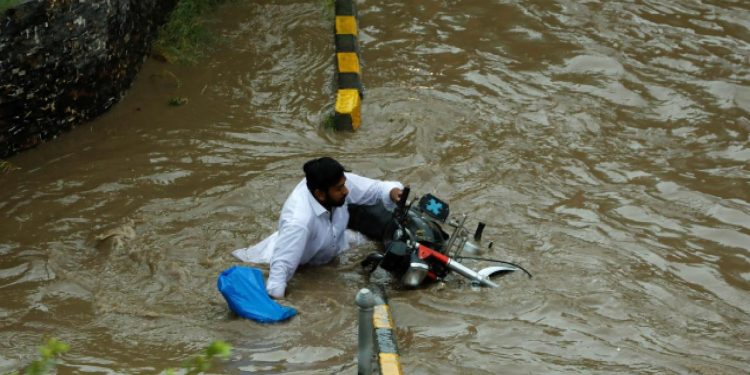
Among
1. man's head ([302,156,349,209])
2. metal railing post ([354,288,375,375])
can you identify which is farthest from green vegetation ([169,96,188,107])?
metal railing post ([354,288,375,375])

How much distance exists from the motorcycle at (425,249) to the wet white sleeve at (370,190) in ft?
0.62

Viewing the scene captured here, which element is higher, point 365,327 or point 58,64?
point 58,64

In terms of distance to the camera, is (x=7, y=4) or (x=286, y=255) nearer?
(x=286, y=255)

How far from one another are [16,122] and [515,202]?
4175 mm

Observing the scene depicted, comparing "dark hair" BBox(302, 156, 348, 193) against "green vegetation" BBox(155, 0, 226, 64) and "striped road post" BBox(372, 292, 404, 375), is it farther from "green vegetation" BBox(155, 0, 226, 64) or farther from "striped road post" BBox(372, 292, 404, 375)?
"green vegetation" BBox(155, 0, 226, 64)

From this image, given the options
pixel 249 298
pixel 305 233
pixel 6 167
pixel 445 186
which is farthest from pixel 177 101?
pixel 249 298

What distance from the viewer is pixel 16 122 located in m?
7.87

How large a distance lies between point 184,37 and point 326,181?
501 cm

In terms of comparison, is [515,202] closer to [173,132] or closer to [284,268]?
[284,268]

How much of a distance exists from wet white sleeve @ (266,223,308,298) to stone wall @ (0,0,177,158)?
311 cm

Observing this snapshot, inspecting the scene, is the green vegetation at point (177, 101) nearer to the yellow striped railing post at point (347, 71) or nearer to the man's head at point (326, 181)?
the yellow striped railing post at point (347, 71)

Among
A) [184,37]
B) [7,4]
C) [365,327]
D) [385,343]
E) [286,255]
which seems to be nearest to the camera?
[365,327]

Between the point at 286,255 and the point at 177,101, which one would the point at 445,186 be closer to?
the point at 286,255

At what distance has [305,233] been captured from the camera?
594cm
